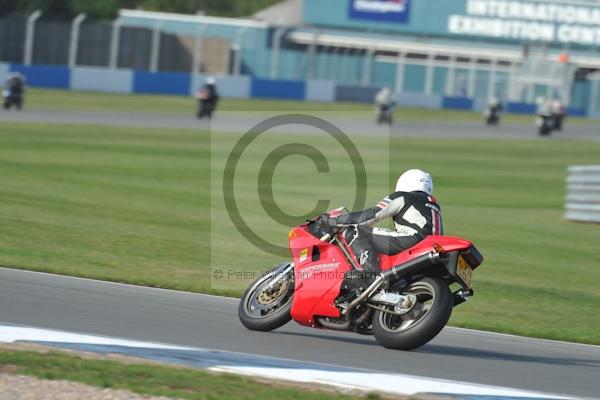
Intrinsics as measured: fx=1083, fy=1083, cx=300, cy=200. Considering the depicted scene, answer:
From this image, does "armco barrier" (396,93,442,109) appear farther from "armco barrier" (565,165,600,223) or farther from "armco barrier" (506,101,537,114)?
"armco barrier" (565,165,600,223)

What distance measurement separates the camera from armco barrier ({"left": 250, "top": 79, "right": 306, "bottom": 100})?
49.3m

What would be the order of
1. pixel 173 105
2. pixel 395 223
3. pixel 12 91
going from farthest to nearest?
pixel 173 105 < pixel 12 91 < pixel 395 223

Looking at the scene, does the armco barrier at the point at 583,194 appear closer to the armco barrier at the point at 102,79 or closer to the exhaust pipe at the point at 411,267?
the exhaust pipe at the point at 411,267

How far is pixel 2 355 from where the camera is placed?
663cm

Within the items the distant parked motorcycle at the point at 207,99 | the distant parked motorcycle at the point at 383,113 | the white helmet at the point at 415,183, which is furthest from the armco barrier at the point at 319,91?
the white helmet at the point at 415,183

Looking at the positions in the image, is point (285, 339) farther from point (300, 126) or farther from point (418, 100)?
point (418, 100)

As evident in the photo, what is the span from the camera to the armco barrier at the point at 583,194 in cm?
1783

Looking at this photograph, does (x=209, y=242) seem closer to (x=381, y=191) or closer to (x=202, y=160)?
(x=381, y=191)

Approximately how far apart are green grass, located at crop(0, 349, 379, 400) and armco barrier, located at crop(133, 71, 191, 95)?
41.1 meters

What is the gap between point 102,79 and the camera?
4562 centimetres

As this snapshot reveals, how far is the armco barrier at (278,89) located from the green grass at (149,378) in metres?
42.9

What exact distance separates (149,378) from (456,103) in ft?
172

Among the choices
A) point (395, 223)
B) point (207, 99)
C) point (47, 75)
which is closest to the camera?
point (395, 223)

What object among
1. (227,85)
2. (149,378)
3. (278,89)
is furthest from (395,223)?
(278,89)
